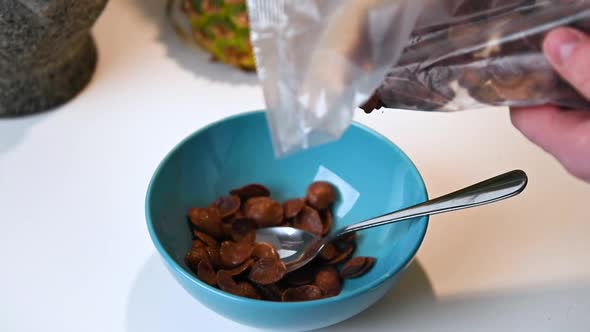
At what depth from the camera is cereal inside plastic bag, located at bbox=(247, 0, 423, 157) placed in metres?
0.41

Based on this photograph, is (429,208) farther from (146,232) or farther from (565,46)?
(146,232)

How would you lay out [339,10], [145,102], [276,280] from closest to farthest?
[339,10]
[276,280]
[145,102]

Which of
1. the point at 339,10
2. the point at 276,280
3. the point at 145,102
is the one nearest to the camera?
the point at 339,10

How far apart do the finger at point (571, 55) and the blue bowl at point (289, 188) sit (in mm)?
160

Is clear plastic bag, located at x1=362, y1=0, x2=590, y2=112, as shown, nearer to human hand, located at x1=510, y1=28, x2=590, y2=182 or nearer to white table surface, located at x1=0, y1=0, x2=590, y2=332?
human hand, located at x1=510, y1=28, x2=590, y2=182

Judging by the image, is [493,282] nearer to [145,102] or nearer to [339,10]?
[339,10]

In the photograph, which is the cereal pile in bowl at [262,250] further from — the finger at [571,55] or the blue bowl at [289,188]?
the finger at [571,55]

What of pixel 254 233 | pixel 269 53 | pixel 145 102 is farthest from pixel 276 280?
pixel 145 102

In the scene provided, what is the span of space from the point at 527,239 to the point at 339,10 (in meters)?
0.32

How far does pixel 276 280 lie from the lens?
511mm

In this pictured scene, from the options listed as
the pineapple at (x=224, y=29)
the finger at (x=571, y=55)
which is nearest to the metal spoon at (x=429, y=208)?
the finger at (x=571, y=55)

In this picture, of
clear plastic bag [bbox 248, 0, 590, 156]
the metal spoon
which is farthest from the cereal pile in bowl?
clear plastic bag [bbox 248, 0, 590, 156]

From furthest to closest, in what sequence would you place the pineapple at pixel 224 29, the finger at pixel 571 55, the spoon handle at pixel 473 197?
the pineapple at pixel 224 29 → the spoon handle at pixel 473 197 → the finger at pixel 571 55

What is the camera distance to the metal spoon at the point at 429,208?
500 millimetres
